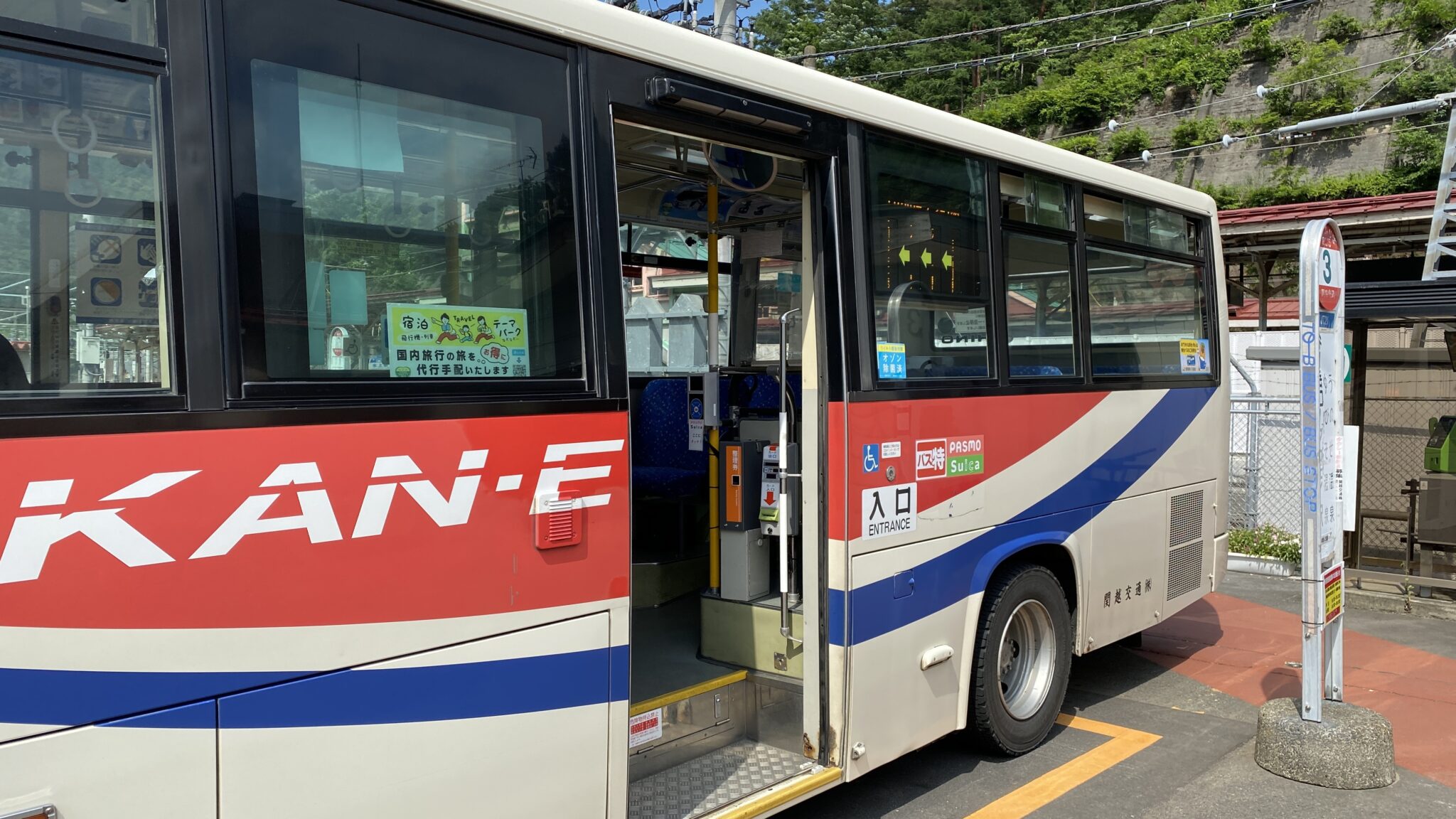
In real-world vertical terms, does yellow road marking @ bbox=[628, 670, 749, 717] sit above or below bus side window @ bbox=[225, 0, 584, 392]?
below

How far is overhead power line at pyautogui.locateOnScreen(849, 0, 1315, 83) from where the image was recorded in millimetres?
40125

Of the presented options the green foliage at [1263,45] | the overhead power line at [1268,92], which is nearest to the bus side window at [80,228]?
the overhead power line at [1268,92]

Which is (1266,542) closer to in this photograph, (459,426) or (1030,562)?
(1030,562)

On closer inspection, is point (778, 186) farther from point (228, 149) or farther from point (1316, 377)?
point (228, 149)

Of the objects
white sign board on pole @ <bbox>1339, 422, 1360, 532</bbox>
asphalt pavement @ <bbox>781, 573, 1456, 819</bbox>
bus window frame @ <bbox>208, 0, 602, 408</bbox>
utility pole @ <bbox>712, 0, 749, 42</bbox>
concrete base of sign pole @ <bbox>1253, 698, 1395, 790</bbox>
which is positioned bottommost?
asphalt pavement @ <bbox>781, 573, 1456, 819</bbox>

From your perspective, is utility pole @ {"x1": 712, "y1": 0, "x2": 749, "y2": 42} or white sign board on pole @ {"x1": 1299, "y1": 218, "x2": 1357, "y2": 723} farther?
utility pole @ {"x1": 712, "y1": 0, "x2": 749, "y2": 42}

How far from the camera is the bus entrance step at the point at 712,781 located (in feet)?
12.3

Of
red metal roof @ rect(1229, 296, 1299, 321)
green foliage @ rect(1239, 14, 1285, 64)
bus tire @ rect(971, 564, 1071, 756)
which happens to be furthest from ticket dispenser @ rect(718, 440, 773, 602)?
green foliage @ rect(1239, 14, 1285, 64)

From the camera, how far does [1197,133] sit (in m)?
37.7

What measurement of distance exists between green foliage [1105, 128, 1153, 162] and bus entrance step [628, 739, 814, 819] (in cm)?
3812

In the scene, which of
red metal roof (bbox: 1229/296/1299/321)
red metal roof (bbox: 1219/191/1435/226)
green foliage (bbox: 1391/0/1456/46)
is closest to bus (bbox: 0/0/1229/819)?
red metal roof (bbox: 1219/191/1435/226)

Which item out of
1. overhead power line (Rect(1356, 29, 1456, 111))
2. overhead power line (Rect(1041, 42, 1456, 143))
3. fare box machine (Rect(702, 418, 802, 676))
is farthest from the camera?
overhead power line (Rect(1041, 42, 1456, 143))

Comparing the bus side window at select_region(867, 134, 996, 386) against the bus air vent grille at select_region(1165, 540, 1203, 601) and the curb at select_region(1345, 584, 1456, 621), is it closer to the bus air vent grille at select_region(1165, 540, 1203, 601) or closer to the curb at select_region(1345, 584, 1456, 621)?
the bus air vent grille at select_region(1165, 540, 1203, 601)

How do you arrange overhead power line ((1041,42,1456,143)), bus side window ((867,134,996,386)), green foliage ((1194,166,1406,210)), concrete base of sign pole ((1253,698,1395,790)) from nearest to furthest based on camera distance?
bus side window ((867,134,996,386)) → concrete base of sign pole ((1253,698,1395,790)) → green foliage ((1194,166,1406,210)) → overhead power line ((1041,42,1456,143))
